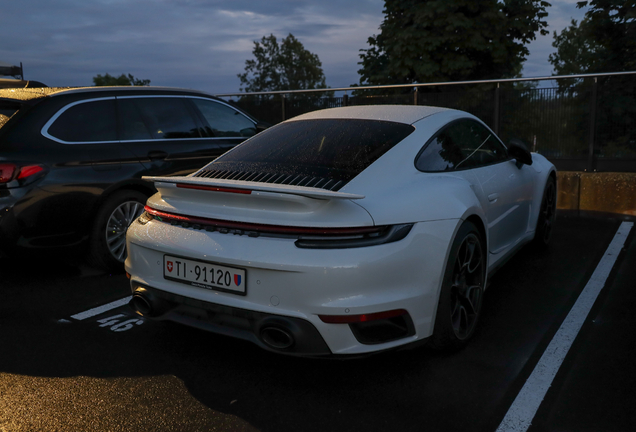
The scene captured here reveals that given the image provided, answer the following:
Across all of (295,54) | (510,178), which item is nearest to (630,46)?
(510,178)

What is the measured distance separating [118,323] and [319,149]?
1.86 metres

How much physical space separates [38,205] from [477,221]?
3.31 meters

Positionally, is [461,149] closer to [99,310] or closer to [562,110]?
[99,310]

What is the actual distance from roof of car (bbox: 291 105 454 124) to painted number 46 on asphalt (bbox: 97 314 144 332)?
6.14 feet

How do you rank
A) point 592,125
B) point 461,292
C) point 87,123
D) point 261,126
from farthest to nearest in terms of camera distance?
point 592,125 < point 261,126 < point 87,123 < point 461,292

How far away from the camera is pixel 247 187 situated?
2.81m

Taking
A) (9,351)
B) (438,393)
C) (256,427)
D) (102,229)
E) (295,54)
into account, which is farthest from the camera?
(295,54)

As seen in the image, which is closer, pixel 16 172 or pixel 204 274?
pixel 204 274

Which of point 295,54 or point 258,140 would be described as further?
point 295,54

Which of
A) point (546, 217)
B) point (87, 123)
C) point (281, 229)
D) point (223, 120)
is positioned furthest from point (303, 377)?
point (223, 120)

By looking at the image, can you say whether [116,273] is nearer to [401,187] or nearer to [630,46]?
[401,187]

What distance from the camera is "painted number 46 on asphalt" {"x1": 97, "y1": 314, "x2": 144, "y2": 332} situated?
3.87 meters

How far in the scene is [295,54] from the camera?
76562 mm

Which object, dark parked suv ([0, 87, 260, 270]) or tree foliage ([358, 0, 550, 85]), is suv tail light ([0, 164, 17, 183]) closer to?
dark parked suv ([0, 87, 260, 270])
